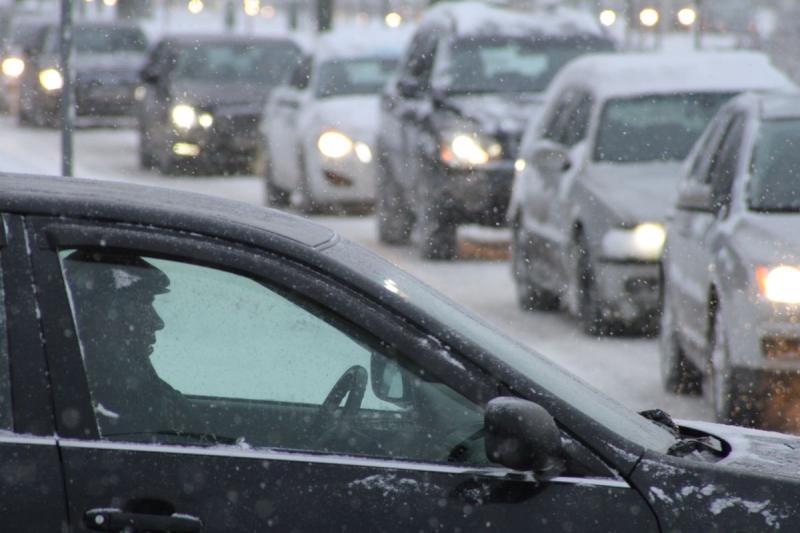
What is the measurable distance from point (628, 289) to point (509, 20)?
17.7 ft

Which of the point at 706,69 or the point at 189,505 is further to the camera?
the point at 706,69

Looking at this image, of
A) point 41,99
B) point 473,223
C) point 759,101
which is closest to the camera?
point 759,101

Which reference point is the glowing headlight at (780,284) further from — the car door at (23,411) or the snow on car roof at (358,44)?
the snow on car roof at (358,44)

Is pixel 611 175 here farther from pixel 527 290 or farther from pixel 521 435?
pixel 521 435

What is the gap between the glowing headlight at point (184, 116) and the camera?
21938mm

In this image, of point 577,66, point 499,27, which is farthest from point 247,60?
point 577,66

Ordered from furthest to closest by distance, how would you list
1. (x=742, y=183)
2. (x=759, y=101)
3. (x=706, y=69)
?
(x=706, y=69)
(x=759, y=101)
(x=742, y=183)

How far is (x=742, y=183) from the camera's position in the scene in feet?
27.7

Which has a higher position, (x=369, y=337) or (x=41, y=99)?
(x=369, y=337)

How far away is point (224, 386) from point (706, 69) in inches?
352

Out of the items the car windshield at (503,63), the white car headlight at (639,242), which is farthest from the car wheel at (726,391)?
the car windshield at (503,63)

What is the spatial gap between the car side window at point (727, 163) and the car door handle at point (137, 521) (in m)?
5.56

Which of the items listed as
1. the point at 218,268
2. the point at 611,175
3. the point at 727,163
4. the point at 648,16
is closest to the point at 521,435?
the point at 218,268

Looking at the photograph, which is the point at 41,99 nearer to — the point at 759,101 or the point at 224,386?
the point at 759,101
